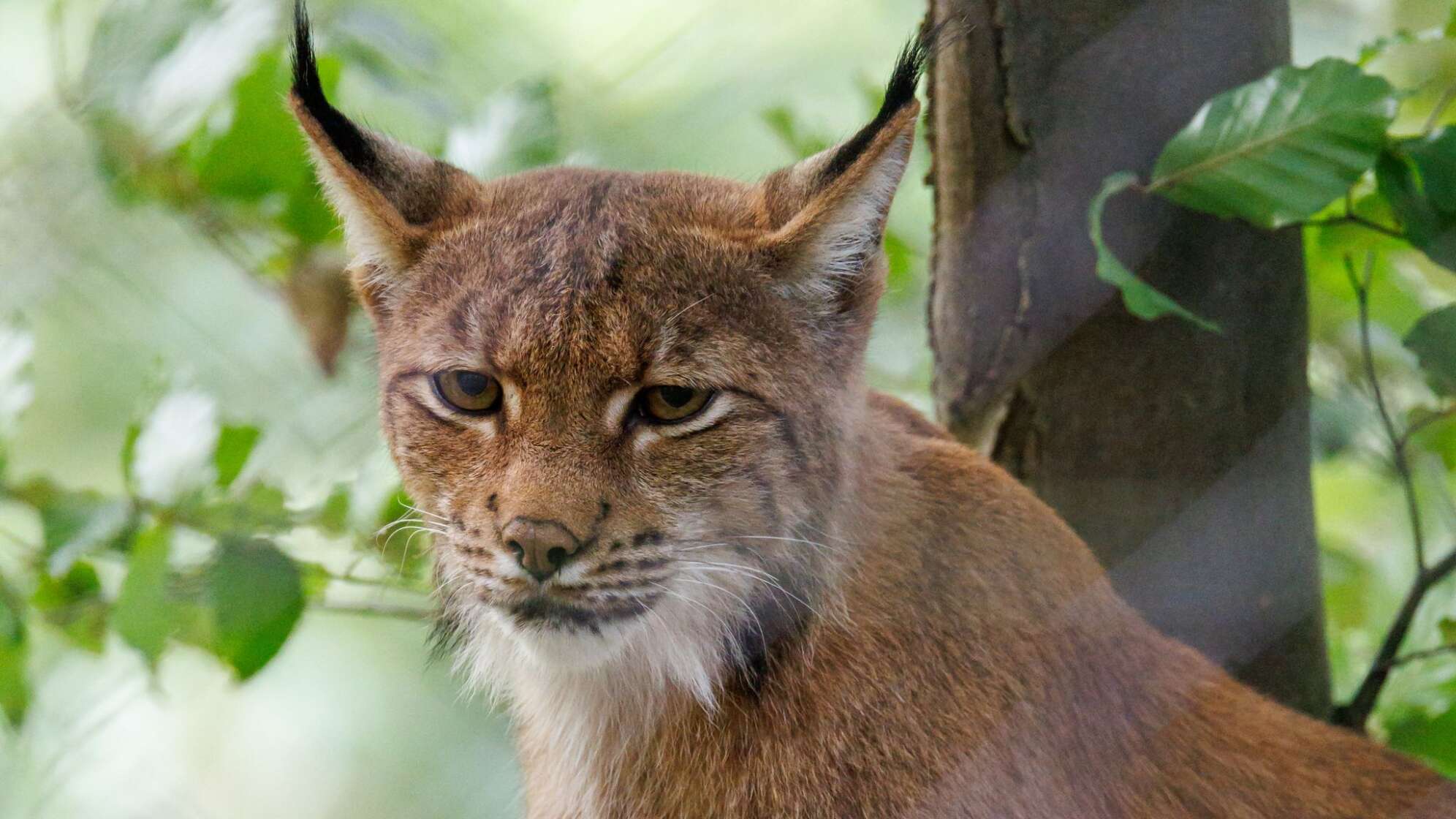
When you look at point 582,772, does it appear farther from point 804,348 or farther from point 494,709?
point 804,348

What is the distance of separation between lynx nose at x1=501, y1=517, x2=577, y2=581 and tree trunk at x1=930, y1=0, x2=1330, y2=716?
4.03 ft

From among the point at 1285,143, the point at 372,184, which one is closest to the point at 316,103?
the point at 372,184

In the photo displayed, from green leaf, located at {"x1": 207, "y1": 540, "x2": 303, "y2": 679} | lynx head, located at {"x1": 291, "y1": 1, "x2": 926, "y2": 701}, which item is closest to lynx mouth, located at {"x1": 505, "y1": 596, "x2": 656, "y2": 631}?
lynx head, located at {"x1": 291, "y1": 1, "x2": 926, "y2": 701}

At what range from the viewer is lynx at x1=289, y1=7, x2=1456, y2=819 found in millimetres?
Answer: 2182

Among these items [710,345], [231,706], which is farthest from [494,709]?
[231,706]

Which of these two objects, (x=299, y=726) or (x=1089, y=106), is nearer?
(x=1089, y=106)

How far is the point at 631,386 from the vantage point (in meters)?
2.20

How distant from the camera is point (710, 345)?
2.24m

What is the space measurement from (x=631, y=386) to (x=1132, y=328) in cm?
118

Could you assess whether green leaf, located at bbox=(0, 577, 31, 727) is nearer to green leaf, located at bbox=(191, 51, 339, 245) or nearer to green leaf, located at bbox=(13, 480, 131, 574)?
green leaf, located at bbox=(13, 480, 131, 574)

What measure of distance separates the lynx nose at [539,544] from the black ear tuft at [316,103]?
30.3 inches

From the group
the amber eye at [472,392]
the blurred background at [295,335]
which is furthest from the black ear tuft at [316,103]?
the blurred background at [295,335]

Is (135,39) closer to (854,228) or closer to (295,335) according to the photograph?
(295,335)

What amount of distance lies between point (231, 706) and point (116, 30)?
2648mm
